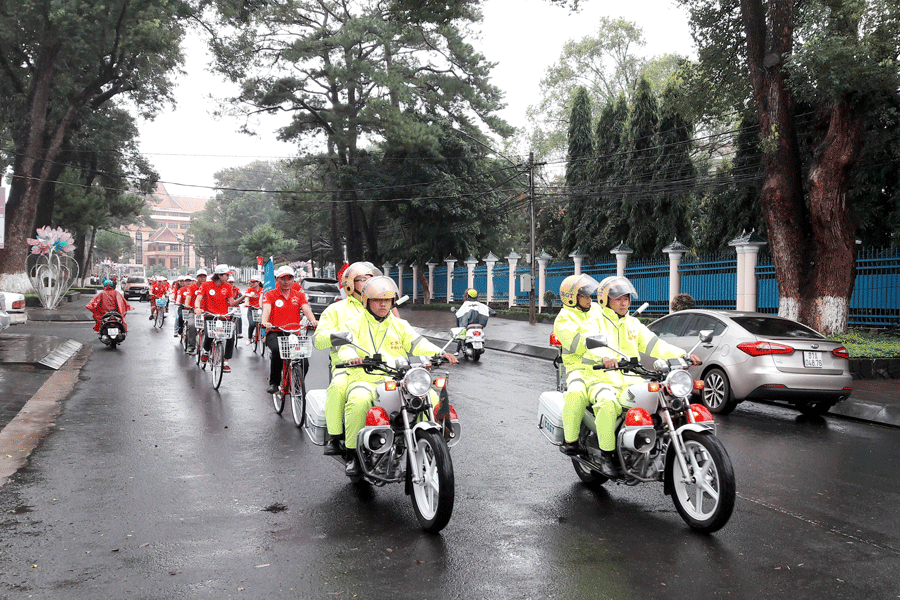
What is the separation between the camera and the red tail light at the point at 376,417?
16.1ft

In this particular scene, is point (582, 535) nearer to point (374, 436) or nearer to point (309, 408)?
point (374, 436)

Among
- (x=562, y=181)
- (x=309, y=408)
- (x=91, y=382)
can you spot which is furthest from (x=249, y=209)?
(x=309, y=408)

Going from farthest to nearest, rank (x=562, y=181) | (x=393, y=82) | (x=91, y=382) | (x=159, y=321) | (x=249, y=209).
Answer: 1. (x=249, y=209)
2. (x=562, y=181)
3. (x=393, y=82)
4. (x=159, y=321)
5. (x=91, y=382)

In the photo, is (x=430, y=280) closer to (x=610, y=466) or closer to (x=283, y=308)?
(x=283, y=308)

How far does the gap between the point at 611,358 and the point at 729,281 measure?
16197mm

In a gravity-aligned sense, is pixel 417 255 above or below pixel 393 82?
below

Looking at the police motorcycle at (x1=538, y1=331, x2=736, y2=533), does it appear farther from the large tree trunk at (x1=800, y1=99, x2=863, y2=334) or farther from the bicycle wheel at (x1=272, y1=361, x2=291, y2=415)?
the large tree trunk at (x1=800, y1=99, x2=863, y2=334)

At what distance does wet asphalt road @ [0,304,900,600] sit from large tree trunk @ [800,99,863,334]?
652 cm

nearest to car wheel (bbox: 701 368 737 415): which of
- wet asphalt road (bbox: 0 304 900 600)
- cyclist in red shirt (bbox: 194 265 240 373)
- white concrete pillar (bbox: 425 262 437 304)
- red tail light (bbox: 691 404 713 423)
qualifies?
wet asphalt road (bbox: 0 304 900 600)

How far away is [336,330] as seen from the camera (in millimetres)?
5512

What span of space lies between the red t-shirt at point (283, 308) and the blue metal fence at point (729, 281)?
12.8 meters

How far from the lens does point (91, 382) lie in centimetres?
1167

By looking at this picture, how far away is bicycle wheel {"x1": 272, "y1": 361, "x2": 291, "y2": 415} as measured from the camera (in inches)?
344

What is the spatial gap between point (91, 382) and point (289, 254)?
66.7 metres
